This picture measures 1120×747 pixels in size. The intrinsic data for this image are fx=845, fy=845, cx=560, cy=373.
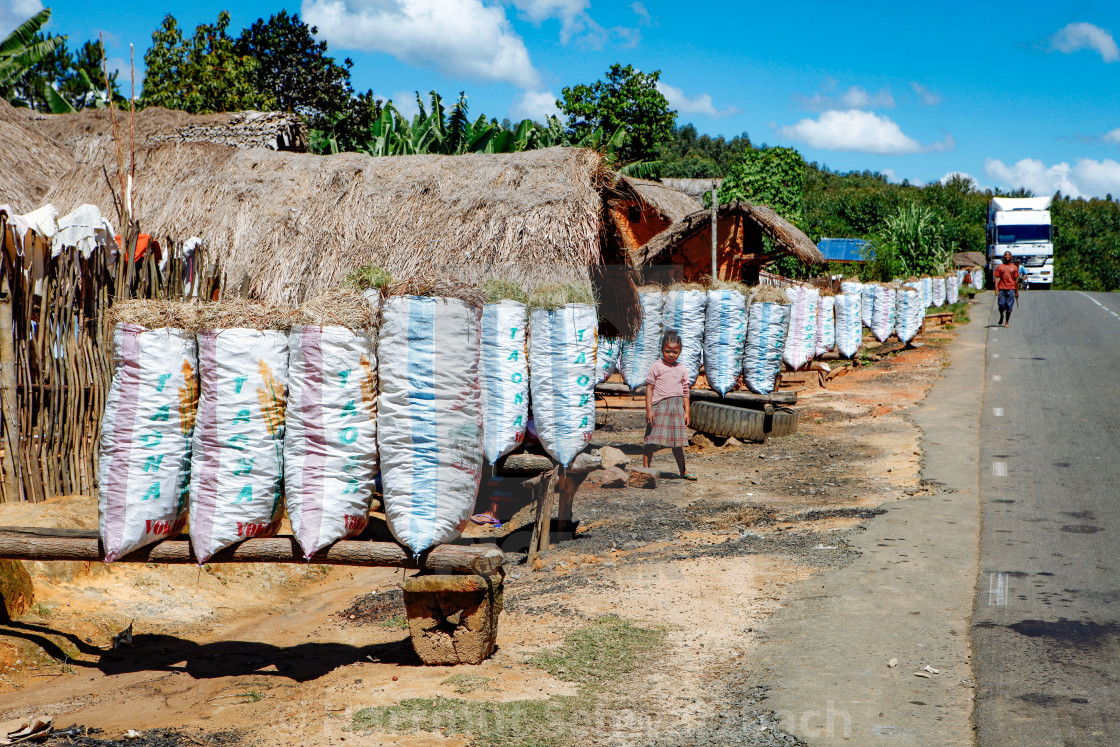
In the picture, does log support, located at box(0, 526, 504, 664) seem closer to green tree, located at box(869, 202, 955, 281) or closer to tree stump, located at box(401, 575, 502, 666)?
tree stump, located at box(401, 575, 502, 666)

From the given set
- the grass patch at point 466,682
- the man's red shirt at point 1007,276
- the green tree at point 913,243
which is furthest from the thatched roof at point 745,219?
the green tree at point 913,243

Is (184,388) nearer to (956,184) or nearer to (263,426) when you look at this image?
(263,426)

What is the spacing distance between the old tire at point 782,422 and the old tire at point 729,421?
0.50 feet

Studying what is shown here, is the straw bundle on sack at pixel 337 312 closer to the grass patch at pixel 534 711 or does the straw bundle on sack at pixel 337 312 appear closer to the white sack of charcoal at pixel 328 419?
the white sack of charcoal at pixel 328 419

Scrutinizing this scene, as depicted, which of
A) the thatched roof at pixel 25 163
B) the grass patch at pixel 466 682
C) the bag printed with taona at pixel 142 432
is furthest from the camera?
the thatched roof at pixel 25 163

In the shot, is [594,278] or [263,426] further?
[594,278]

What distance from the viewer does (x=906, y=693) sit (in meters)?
3.84

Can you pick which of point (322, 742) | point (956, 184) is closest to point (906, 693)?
point (322, 742)

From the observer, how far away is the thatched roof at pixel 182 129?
12117mm

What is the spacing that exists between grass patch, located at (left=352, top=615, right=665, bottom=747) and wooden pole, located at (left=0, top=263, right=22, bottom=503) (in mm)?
3578

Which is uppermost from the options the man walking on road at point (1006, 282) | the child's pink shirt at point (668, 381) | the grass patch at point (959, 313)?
the man walking on road at point (1006, 282)

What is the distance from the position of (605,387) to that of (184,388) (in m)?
7.53

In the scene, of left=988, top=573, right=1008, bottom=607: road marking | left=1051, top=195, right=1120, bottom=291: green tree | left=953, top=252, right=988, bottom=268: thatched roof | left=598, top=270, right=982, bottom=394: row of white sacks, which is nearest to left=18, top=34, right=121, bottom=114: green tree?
left=598, top=270, right=982, bottom=394: row of white sacks

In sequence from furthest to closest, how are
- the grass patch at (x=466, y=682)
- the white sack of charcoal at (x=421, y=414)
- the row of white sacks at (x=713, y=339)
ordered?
the row of white sacks at (x=713, y=339) → the white sack of charcoal at (x=421, y=414) → the grass patch at (x=466, y=682)
